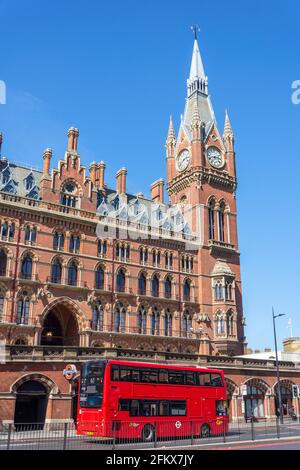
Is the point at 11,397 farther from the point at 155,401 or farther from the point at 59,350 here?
the point at 155,401

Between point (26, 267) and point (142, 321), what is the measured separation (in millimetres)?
13749

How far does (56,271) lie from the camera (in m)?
47.1

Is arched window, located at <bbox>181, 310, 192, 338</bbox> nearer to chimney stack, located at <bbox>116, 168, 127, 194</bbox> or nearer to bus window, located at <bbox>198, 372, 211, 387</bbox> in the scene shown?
chimney stack, located at <bbox>116, 168, 127, 194</bbox>

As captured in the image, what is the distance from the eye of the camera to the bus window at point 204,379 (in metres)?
31.0

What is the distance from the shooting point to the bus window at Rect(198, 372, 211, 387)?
1222 inches

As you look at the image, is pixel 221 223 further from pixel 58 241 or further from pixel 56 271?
pixel 56 271

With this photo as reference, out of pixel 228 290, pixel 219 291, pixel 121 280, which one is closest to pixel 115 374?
pixel 121 280

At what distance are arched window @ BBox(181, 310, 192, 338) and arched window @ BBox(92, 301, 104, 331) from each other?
10.2 metres

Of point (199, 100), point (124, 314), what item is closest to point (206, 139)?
point (199, 100)

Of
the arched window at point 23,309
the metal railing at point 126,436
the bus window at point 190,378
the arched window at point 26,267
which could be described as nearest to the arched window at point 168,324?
the arched window at point 23,309

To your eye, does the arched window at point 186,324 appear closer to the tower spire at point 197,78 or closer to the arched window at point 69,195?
the arched window at point 69,195

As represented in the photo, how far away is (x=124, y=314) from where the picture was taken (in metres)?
50.5

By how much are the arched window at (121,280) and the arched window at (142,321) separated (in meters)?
3.08

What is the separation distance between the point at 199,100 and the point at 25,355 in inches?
1833
